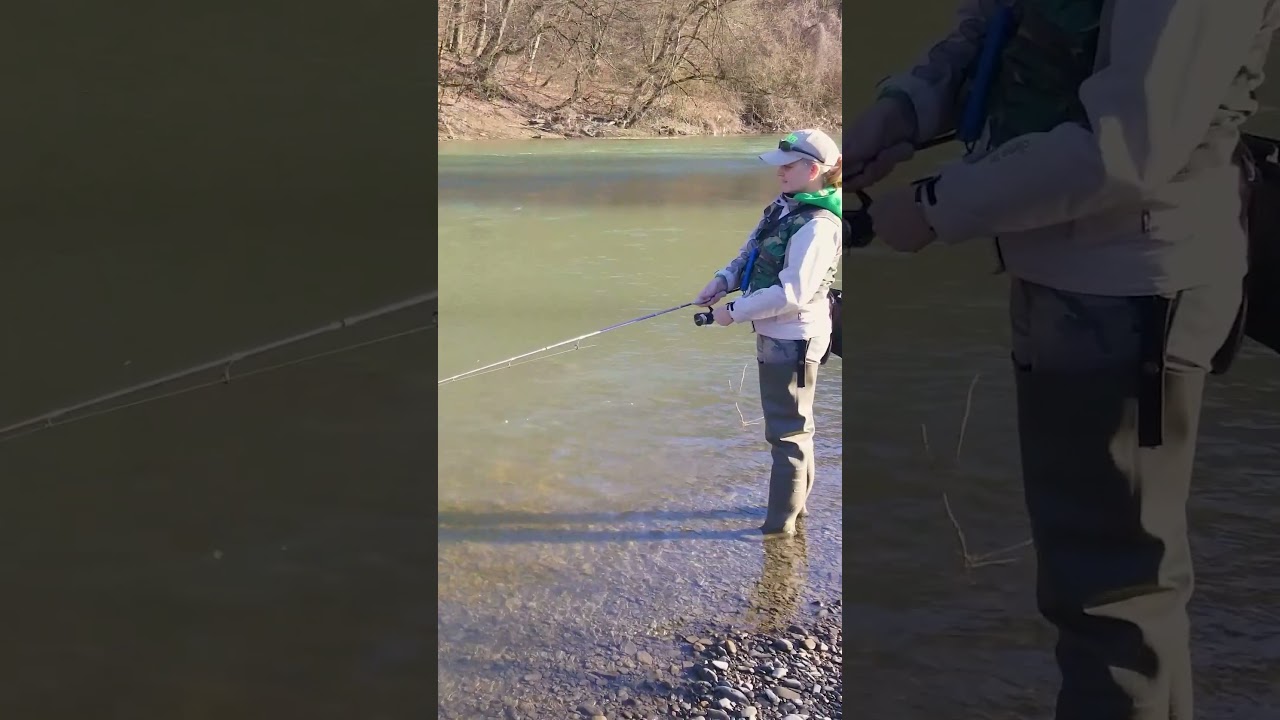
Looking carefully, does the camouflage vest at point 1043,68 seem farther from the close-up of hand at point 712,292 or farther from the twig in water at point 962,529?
the close-up of hand at point 712,292

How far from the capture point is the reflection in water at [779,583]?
271cm

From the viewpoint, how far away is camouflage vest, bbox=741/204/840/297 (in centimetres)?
269

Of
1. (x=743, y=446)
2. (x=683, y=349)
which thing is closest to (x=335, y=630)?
(x=743, y=446)

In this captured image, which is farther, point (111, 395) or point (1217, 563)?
point (111, 395)

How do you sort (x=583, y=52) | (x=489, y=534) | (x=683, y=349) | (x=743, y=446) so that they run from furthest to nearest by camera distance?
(x=583, y=52) → (x=683, y=349) → (x=743, y=446) → (x=489, y=534)

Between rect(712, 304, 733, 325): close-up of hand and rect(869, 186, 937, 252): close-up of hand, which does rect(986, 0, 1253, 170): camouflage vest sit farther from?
rect(712, 304, 733, 325): close-up of hand

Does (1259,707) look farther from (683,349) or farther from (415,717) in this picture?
(683,349)

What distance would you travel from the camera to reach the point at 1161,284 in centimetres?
116

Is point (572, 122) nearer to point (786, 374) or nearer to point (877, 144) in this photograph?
point (786, 374)

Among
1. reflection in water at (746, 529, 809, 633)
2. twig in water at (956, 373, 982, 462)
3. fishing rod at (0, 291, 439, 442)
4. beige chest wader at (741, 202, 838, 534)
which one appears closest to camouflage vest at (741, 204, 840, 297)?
beige chest wader at (741, 202, 838, 534)

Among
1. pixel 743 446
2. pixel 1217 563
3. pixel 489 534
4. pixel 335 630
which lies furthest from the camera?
pixel 743 446

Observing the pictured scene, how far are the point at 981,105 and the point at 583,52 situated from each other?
16.4m

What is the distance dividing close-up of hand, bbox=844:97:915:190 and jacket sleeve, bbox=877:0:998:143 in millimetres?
15

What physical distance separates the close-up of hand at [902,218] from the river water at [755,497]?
194 mm
